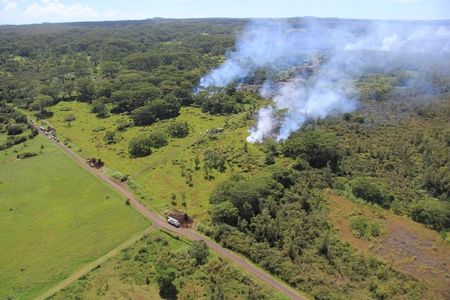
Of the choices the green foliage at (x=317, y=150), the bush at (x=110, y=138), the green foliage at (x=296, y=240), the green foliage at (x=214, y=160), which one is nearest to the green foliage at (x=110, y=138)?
the bush at (x=110, y=138)

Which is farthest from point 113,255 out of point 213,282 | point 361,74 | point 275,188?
point 361,74

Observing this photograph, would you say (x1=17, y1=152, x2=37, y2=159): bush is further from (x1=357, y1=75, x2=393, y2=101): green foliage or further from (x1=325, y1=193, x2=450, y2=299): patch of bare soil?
(x1=357, y1=75, x2=393, y2=101): green foliage

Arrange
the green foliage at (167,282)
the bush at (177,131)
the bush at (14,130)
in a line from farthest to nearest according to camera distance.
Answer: the bush at (14,130), the bush at (177,131), the green foliage at (167,282)

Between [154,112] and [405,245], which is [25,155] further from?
[405,245]

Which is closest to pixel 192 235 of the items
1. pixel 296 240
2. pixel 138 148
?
pixel 296 240

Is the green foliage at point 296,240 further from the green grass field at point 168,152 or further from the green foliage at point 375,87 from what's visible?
the green foliage at point 375,87

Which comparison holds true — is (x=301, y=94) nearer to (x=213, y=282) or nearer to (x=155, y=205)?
(x=155, y=205)
